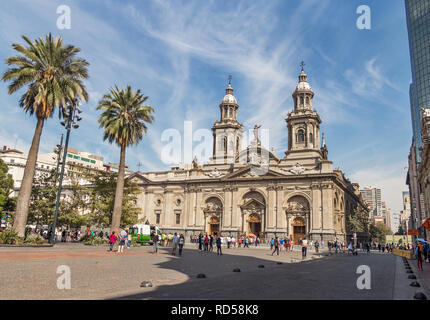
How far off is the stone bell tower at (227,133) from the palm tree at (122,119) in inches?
1228

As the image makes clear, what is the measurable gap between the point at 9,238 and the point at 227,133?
46796mm

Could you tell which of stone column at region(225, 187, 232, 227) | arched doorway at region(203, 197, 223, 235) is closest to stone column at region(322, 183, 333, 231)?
stone column at region(225, 187, 232, 227)

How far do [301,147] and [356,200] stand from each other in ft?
81.1

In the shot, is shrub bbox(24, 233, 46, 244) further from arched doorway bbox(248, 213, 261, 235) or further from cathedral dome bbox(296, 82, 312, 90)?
cathedral dome bbox(296, 82, 312, 90)

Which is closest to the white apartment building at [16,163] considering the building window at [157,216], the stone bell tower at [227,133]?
the building window at [157,216]

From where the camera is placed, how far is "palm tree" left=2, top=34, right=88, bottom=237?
2458 cm

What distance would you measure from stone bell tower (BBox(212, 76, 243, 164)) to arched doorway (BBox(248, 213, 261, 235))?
13141 millimetres

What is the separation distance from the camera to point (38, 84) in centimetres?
2530

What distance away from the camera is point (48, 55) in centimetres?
2616

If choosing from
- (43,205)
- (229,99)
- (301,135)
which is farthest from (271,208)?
(43,205)

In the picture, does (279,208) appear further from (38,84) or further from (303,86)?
(38,84)

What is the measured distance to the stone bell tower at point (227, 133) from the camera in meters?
64.9
